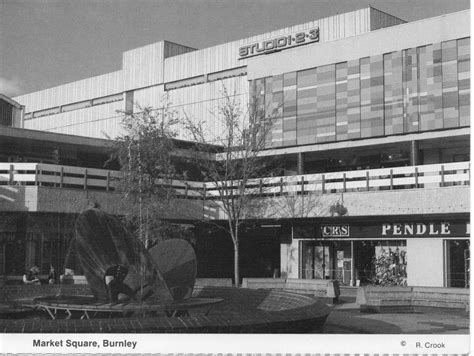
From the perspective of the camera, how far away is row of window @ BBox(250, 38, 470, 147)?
15.5 m

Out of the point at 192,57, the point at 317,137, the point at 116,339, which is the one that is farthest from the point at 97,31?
the point at 192,57

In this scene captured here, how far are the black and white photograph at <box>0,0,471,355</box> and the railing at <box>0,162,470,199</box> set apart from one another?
0.20 ft

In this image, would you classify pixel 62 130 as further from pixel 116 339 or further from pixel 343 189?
pixel 116 339

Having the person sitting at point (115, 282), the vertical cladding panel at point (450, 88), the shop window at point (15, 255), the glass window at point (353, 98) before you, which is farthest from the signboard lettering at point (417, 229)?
the person sitting at point (115, 282)

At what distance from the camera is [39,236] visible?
14148 millimetres

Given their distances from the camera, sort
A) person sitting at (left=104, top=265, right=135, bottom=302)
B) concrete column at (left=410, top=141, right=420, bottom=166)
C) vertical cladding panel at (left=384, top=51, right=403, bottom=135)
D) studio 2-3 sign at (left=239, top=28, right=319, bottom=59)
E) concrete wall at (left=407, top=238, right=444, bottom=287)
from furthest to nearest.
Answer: studio 2-3 sign at (left=239, top=28, right=319, bottom=59)
concrete column at (left=410, top=141, right=420, bottom=166)
concrete wall at (left=407, top=238, right=444, bottom=287)
vertical cladding panel at (left=384, top=51, right=403, bottom=135)
person sitting at (left=104, top=265, right=135, bottom=302)

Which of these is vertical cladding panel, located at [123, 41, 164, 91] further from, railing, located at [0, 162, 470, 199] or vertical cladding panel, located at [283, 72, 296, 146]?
vertical cladding panel, located at [283, 72, 296, 146]

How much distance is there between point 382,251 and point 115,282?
40.7ft

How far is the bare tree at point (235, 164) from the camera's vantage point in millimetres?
18906

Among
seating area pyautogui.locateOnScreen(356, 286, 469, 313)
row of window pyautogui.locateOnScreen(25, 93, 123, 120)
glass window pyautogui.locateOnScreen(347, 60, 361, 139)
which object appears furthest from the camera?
glass window pyautogui.locateOnScreen(347, 60, 361, 139)

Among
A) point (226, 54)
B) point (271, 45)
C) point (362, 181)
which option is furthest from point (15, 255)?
point (271, 45)

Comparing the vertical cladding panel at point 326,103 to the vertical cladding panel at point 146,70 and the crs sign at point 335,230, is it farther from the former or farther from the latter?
the vertical cladding panel at point 146,70

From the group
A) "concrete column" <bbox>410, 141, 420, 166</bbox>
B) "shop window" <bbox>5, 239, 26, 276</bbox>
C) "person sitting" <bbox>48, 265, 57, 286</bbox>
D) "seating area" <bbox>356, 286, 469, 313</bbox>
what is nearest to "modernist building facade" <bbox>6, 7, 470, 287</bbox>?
"concrete column" <bbox>410, 141, 420, 166</bbox>

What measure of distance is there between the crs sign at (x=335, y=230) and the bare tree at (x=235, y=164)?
80.7 inches
